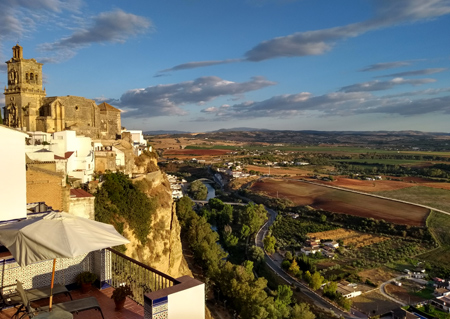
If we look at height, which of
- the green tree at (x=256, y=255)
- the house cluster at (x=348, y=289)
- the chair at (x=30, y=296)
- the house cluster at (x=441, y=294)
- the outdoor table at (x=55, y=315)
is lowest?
the house cluster at (x=441, y=294)

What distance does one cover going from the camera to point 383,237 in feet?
138

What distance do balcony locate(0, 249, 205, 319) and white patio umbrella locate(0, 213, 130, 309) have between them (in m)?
1.09

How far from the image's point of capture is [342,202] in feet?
187

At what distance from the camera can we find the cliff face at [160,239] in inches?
726

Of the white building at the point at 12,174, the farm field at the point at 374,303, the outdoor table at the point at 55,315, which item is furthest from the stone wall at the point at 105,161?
the farm field at the point at 374,303

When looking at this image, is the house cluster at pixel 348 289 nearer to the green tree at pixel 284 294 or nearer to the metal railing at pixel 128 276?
the green tree at pixel 284 294

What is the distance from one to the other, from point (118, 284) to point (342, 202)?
55.1 metres

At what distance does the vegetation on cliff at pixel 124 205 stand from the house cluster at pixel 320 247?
20300mm

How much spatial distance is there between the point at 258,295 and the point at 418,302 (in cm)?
1404

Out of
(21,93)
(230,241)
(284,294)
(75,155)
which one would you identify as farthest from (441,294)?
(21,93)

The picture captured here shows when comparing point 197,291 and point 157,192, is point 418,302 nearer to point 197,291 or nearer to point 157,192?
point 157,192

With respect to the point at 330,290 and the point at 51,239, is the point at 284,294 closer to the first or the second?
the point at 330,290

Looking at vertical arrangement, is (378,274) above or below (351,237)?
above

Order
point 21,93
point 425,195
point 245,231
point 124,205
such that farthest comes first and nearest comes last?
point 425,195, point 245,231, point 21,93, point 124,205
